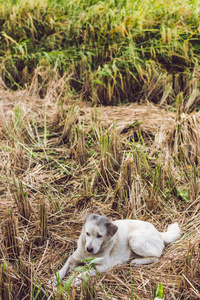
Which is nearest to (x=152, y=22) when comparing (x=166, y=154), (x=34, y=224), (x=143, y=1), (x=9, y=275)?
(x=143, y=1)

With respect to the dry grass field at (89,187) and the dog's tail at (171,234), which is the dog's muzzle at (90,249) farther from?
the dog's tail at (171,234)

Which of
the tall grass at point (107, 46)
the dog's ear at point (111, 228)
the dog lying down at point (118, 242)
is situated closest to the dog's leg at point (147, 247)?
the dog lying down at point (118, 242)

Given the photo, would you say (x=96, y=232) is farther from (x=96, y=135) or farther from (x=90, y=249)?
(x=96, y=135)

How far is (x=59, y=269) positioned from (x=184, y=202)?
153 cm

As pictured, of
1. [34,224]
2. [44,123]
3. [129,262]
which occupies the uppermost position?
[44,123]

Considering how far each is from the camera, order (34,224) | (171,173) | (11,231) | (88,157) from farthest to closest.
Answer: (88,157), (171,173), (34,224), (11,231)

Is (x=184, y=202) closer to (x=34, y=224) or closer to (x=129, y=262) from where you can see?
(x=129, y=262)

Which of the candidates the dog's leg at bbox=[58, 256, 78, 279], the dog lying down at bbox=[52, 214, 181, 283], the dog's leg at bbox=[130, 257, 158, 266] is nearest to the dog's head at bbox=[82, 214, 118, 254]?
the dog lying down at bbox=[52, 214, 181, 283]

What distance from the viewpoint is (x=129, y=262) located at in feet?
10.1

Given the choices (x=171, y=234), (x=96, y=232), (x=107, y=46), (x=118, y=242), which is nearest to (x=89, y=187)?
(x=118, y=242)

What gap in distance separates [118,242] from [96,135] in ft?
5.66

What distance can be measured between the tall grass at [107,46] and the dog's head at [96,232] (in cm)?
285

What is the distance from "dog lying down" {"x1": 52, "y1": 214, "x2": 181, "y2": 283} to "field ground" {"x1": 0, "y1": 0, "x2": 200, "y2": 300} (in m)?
0.10

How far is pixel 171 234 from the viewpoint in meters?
3.19
